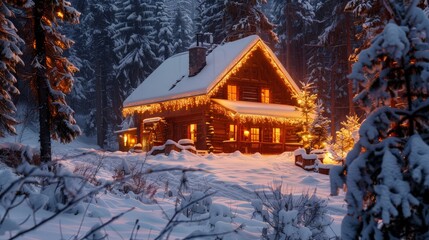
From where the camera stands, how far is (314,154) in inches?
857

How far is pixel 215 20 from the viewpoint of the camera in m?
43.9

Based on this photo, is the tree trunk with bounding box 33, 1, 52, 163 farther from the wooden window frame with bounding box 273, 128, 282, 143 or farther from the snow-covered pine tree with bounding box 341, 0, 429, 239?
the wooden window frame with bounding box 273, 128, 282, 143

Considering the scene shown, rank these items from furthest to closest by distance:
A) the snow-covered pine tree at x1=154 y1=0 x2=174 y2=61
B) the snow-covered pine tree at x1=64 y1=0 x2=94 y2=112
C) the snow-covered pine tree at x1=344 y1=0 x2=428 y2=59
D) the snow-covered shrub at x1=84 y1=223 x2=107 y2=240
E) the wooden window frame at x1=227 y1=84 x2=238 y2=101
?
the snow-covered pine tree at x1=154 y1=0 x2=174 y2=61 → the snow-covered pine tree at x1=64 y1=0 x2=94 y2=112 → the wooden window frame at x1=227 y1=84 x2=238 y2=101 → the snow-covered pine tree at x1=344 y1=0 x2=428 y2=59 → the snow-covered shrub at x1=84 y1=223 x2=107 y2=240

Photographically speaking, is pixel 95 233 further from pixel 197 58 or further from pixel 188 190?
pixel 197 58

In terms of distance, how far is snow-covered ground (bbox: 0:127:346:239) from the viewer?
209 inches

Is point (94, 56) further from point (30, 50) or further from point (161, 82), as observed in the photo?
point (30, 50)

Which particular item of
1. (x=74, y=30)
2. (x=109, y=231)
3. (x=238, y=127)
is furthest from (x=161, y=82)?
(x=109, y=231)

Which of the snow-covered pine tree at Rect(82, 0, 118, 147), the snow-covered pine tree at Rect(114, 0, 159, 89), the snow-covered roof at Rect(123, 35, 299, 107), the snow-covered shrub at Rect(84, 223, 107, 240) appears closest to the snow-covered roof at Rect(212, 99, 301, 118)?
the snow-covered roof at Rect(123, 35, 299, 107)

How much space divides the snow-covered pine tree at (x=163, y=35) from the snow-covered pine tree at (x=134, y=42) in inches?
65.6

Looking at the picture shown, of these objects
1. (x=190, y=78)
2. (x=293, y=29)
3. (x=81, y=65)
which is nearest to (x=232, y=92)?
(x=190, y=78)

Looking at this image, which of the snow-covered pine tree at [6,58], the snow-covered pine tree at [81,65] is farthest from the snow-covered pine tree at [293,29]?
the snow-covered pine tree at [6,58]

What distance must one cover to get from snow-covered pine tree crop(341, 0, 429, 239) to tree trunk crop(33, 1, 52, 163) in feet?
36.3

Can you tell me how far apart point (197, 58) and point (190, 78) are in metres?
1.39

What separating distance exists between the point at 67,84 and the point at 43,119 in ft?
4.10
